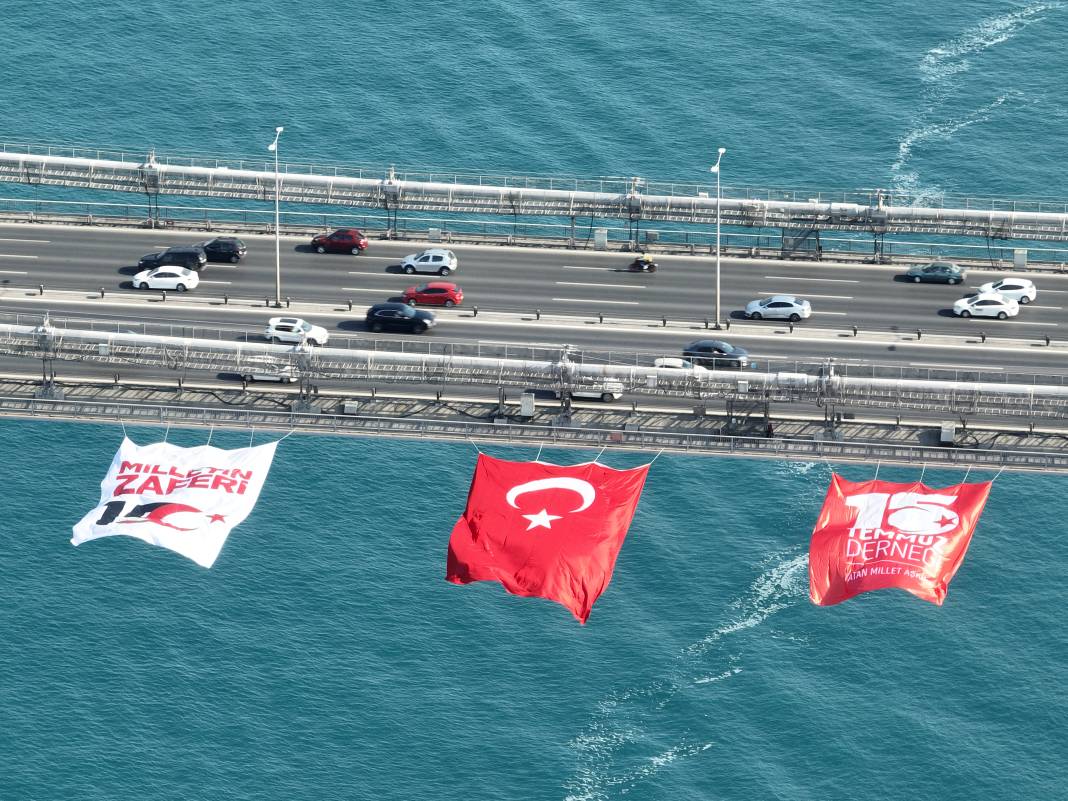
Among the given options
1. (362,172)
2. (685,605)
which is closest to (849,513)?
(685,605)

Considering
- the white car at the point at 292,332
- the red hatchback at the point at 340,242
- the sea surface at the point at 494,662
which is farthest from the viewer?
the red hatchback at the point at 340,242

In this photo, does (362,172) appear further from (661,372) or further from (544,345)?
(661,372)

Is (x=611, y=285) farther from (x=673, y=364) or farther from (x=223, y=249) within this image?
(x=223, y=249)

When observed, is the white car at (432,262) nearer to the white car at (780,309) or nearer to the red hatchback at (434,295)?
the red hatchback at (434,295)

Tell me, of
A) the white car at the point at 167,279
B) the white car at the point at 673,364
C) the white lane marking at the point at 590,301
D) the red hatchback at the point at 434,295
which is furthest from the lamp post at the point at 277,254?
the white car at the point at 673,364

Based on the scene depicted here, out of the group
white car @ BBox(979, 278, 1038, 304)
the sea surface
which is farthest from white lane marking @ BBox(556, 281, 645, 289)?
white car @ BBox(979, 278, 1038, 304)

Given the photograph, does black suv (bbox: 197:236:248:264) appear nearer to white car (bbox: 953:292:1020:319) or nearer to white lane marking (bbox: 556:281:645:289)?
white lane marking (bbox: 556:281:645:289)
